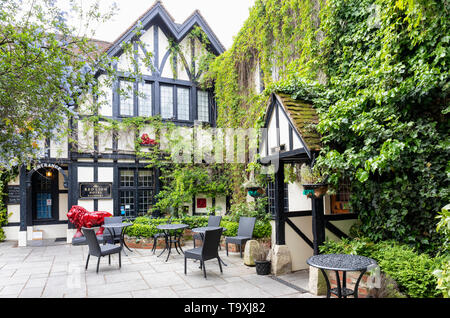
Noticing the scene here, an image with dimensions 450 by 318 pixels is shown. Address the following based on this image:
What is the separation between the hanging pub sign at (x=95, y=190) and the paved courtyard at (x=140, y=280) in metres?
2.89

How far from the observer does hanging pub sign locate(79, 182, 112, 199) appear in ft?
32.2

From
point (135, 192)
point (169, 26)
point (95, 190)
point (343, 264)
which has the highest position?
point (169, 26)

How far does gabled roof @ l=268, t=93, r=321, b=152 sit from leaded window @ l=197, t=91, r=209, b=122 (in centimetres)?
674

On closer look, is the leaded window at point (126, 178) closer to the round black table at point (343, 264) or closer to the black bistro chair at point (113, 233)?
the black bistro chair at point (113, 233)

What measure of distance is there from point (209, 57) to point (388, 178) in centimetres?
876

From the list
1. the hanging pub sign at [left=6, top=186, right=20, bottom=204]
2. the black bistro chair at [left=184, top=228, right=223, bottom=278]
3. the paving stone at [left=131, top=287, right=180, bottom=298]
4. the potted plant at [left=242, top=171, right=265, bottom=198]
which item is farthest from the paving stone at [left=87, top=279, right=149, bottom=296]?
the hanging pub sign at [left=6, top=186, right=20, bottom=204]

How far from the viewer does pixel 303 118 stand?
4770 millimetres

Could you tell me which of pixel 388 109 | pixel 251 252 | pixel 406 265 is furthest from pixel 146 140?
pixel 406 265

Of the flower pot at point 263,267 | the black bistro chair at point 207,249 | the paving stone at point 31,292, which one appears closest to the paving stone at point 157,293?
the black bistro chair at point 207,249

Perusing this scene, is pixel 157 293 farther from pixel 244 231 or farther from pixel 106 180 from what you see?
pixel 106 180

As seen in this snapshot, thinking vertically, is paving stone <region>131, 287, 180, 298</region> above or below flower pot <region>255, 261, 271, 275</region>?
below

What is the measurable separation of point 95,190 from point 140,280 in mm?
5663

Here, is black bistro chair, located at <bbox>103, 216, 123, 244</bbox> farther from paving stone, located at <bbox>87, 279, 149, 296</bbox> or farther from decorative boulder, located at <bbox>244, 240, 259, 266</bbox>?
decorative boulder, located at <bbox>244, 240, 259, 266</bbox>

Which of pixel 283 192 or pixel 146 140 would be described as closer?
pixel 283 192
